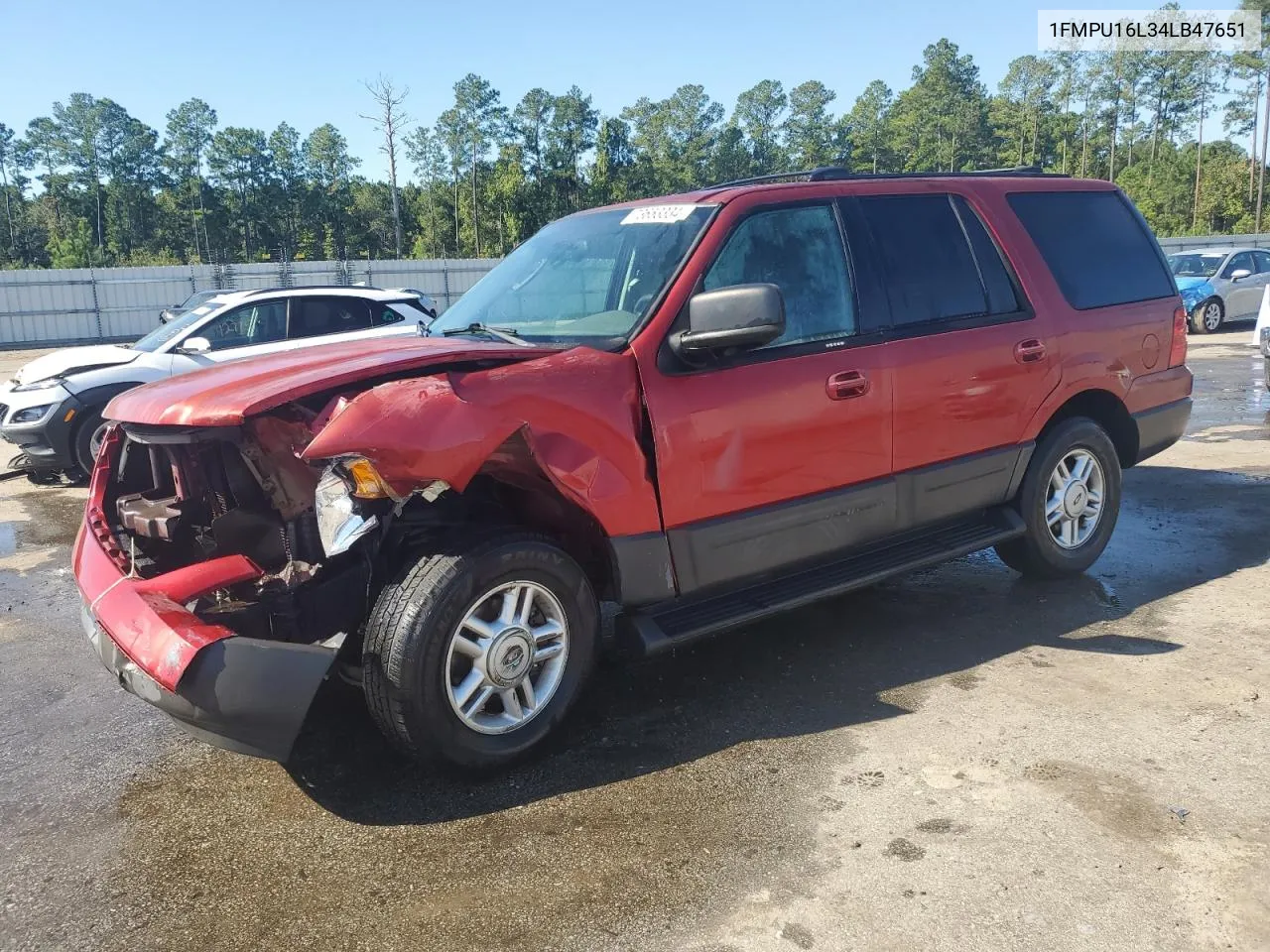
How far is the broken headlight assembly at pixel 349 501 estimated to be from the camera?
2934 mm

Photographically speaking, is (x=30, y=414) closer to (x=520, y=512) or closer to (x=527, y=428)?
(x=520, y=512)

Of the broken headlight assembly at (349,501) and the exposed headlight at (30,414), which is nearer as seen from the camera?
the broken headlight assembly at (349,501)

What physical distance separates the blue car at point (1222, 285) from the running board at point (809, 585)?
56.4 ft

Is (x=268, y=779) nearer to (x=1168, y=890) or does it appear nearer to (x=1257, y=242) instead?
(x=1168, y=890)

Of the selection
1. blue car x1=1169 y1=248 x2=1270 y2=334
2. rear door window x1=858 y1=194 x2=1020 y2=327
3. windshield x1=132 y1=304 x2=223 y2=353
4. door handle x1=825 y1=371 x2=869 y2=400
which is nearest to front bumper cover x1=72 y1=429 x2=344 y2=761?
door handle x1=825 y1=371 x2=869 y2=400

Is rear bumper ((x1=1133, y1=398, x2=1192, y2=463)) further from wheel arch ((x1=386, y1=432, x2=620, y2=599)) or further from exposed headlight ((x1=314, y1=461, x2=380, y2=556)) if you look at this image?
exposed headlight ((x1=314, y1=461, x2=380, y2=556))

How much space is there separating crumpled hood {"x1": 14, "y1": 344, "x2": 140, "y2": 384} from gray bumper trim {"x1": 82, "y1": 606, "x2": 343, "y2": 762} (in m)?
7.29

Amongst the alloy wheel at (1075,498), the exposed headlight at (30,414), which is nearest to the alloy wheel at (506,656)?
the alloy wheel at (1075,498)

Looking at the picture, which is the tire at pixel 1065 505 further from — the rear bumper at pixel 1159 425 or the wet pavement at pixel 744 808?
the wet pavement at pixel 744 808

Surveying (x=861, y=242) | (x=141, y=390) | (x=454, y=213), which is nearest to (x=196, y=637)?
(x=141, y=390)

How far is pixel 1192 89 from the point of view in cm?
7169

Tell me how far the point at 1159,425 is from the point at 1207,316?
1638 cm

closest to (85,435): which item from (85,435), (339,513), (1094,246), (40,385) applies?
(85,435)

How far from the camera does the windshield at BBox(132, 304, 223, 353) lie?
31.6 ft
